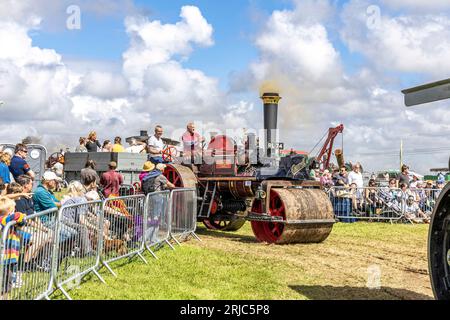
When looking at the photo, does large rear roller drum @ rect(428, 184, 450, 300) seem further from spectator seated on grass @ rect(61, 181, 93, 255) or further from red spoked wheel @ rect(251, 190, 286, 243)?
red spoked wheel @ rect(251, 190, 286, 243)

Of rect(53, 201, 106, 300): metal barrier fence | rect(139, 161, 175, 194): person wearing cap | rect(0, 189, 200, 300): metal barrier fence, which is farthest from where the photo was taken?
rect(139, 161, 175, 194): person wearing cap

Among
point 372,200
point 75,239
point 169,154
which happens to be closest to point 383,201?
point 372,200

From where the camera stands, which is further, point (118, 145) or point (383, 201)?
point (383, 201)

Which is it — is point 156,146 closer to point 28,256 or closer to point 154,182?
point 154,182

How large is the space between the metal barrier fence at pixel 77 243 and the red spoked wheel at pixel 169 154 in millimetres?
5227

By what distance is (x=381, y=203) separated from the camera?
52.6ft

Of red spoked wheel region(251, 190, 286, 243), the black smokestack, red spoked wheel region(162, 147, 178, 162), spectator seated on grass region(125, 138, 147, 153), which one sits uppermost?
the black smokestack

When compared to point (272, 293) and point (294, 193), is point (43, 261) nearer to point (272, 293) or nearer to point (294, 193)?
point (272, 293)

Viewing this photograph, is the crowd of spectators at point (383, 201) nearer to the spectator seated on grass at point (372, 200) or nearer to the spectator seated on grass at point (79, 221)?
the spectator seated on grass at point (372, 200)

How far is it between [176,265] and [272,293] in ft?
6.09

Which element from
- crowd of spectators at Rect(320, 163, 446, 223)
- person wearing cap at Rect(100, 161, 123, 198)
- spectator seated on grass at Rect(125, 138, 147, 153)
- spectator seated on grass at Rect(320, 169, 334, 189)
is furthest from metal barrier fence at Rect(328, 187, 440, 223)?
person wearing cap at Rect(100, 161, 123, 198)

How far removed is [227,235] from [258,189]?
1.93m

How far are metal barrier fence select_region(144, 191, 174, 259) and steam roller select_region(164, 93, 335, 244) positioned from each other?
170 centimetres

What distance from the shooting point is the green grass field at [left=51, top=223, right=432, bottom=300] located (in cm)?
618
